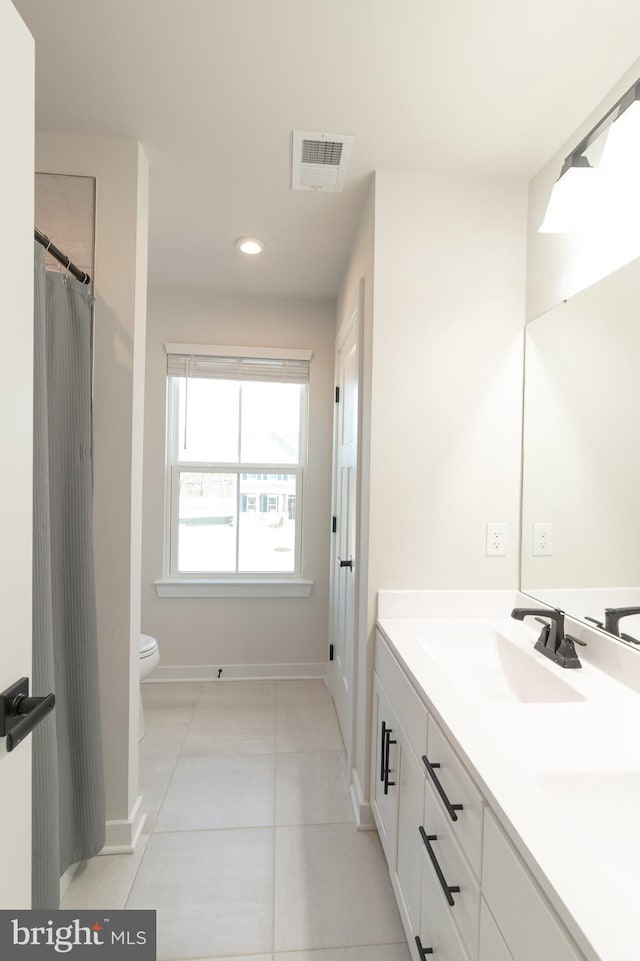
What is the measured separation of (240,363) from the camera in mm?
3020

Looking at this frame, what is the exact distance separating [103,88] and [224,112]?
37 centimetres

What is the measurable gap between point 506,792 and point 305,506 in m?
2.40

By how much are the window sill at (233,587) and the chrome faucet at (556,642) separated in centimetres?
183

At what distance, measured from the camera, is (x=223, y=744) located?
2299mm

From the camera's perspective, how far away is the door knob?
29.3 inches

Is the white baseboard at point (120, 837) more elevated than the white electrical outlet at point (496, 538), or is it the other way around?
the white electrical outlet at point (496, 538)

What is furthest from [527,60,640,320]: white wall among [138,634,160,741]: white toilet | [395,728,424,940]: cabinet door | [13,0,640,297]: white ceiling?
[138,634,160,741]: white toilet

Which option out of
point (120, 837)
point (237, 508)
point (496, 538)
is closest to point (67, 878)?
point (120, 837)

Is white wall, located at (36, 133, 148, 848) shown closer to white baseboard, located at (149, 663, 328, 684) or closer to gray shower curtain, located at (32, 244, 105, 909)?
gray shower curtain, located at (32, 244, 105, 909)

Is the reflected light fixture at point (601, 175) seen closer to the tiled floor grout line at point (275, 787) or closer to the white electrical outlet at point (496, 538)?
the white electrical outlet at point (496, 538)

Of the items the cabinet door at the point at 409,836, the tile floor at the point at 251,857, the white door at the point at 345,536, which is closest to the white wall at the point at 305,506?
the white door at the point at 345,536

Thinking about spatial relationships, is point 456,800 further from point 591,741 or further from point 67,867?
point 67,867

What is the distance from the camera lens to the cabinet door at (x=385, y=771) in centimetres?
143

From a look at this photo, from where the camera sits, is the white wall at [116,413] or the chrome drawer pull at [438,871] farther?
the white wall at [116,413]
